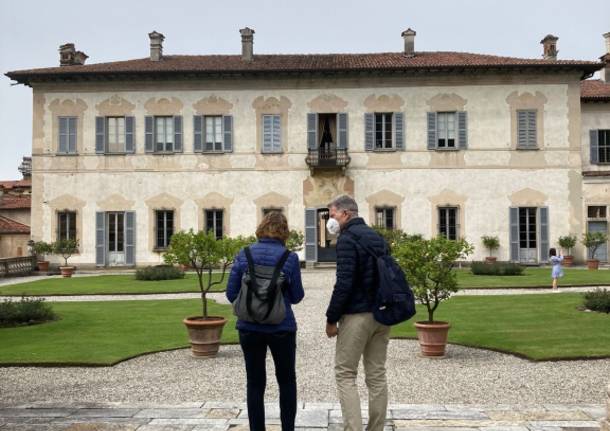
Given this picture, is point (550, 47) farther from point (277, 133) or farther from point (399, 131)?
point (277, 133)

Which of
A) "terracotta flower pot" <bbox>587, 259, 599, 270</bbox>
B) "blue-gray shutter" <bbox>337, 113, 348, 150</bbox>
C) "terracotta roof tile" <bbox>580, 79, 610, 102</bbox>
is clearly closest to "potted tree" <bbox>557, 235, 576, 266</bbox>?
"terracotta flower pot" <bbox>587, 259, 599, 270</bbox>

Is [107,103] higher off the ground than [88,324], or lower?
higher

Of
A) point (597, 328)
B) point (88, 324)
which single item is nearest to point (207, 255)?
point (88, 324)

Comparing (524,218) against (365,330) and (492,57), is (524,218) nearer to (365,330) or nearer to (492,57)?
(492,57)

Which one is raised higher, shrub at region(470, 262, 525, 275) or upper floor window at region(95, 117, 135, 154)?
upper floor window at region(95, 117, 135, 154)

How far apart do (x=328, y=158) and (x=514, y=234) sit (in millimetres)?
7714

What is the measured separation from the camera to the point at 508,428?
462cm

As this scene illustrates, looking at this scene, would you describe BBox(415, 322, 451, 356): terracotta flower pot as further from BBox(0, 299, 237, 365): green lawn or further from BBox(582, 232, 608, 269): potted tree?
BBox(582, 232, 608, 269): potted tree

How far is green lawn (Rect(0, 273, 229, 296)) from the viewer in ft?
53.5

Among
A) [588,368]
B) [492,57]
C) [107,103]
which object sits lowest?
[588,368]

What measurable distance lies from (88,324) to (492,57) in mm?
20245

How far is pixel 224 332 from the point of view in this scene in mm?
10102

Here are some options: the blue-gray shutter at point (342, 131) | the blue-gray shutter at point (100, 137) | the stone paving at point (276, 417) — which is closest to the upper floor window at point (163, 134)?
the blue-gray shutter at point (100, 137)

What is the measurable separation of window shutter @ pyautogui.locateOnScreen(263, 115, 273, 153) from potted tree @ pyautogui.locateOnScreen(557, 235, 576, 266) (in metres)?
11.7
